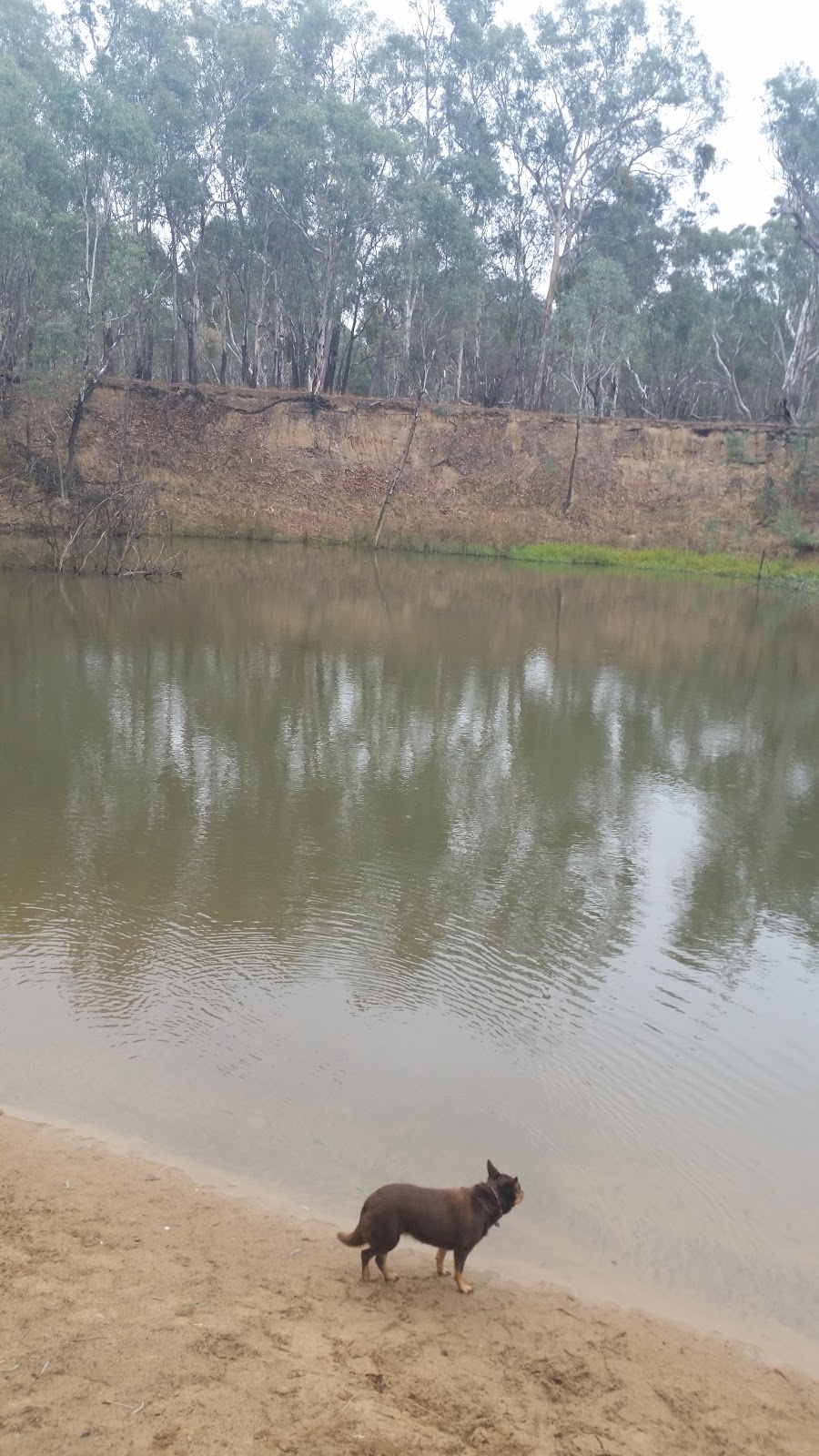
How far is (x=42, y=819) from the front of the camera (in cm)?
863

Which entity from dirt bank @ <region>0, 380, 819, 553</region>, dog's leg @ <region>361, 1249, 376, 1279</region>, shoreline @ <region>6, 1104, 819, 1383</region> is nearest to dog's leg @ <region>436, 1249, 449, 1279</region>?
shoreline @ <region>6, 1104, 819, 1383</region>

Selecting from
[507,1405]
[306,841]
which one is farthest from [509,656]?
[507,1405]

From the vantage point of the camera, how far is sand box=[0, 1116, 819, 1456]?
2934 millimetres

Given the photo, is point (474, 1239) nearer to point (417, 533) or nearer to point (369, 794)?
point (369, 794)

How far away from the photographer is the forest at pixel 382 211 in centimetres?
3114

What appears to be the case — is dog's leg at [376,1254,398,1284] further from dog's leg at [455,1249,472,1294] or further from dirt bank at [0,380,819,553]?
dirt bank at [0,380,819,553]

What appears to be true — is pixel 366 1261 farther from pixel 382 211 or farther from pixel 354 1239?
pixel 382 211

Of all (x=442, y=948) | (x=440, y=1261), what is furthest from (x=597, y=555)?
(x=440, y=1261)

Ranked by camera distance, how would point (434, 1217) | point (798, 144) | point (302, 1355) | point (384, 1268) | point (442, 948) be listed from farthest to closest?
point (798, 144), point (442, 948), point (384, 1268), point (434, 1217), point (302, 1355)

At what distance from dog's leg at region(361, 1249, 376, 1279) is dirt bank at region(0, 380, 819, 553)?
37787 mm

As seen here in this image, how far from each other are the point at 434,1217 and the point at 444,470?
43042 millimetres

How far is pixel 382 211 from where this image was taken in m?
41.3

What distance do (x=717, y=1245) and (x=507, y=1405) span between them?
1.45m

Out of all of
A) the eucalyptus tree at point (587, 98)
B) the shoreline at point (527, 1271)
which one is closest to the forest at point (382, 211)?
the eucalyptus tree at point (587, 98)
